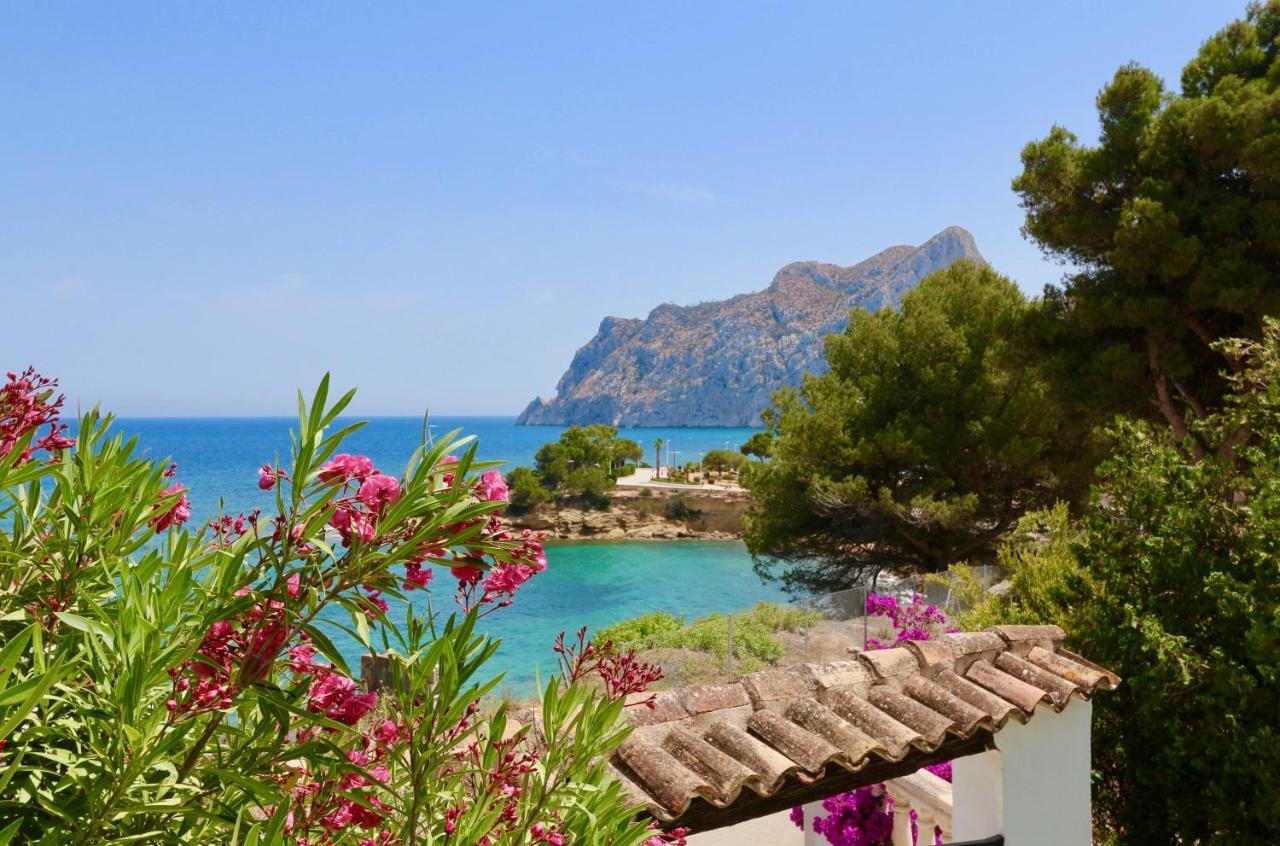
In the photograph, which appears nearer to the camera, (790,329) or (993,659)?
(993,659)

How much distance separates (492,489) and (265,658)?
→ 1.61 ft

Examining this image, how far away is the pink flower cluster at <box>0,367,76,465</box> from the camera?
1752 mm

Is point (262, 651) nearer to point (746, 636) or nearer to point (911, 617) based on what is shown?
point (911, 617)

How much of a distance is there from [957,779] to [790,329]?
182m

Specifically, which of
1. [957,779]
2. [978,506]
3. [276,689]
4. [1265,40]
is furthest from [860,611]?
[276,689]

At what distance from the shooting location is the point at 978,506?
56.3ft

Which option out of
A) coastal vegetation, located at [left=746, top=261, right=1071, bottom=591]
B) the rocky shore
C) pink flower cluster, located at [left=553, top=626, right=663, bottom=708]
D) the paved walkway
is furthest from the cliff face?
pink flower cluster, located at [left=553, top=626, right=663, bottom=708]

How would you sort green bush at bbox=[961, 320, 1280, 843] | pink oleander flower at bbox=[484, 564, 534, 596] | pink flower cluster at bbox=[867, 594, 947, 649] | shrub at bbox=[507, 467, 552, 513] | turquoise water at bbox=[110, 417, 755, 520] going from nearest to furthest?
pink oleander flower at bbox=[484, 564, 534, 596] → green bush at bbox=[961, 320, 1280, 843] → pink flower cluster at bbox=[867, 594, 947, 649] → shrub at bbox=[507, 467, 552, 513] → turquoise water at bbox=[110, 417, 755, 520]

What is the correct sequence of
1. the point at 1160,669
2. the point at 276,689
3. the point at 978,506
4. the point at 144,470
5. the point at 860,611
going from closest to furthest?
the point at 276,689, the point at 144,470, the point at 1160,669, the point at 860,611, the point at 978,506

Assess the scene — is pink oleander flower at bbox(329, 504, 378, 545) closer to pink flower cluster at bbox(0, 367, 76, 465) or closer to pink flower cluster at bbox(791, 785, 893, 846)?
pink flower cluster at bbox(0, 367, 76, 465)

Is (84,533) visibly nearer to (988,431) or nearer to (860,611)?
(860,611)

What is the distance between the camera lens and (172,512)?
72.3 inches

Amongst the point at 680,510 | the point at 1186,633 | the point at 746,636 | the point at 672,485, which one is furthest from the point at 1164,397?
the point at 672,485

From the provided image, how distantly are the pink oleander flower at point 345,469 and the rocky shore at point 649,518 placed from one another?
149ft
